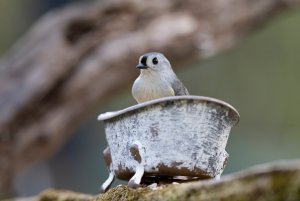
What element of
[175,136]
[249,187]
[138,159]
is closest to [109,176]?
[138,159]

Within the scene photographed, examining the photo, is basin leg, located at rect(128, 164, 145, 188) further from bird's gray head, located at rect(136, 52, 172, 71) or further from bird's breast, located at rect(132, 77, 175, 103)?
bird's gray head, located at rect(136, 52, 172, 71)

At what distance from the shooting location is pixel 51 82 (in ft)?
18.2

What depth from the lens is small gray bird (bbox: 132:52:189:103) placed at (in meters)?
2.68

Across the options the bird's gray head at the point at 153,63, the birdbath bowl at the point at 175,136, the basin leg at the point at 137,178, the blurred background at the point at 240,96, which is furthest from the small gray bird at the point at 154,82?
the blurred background at the point at 240,96

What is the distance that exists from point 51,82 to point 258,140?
7.38m

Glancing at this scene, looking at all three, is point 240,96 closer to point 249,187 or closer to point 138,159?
point 138,159

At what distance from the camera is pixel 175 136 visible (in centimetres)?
243

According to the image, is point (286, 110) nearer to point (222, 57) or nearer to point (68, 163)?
point (222, 57)

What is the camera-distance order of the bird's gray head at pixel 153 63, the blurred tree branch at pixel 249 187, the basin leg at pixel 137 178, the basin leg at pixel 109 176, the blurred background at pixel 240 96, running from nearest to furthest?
1. the blurred tree branch at pixel 249 187
2. the basin leg at pixel 137 178
3. the basin leg at pixel 109 176
4. the bird's gray head at pixel 153 63
5. the blurred background at pixel 240 96

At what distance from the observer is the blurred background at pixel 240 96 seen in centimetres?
1126

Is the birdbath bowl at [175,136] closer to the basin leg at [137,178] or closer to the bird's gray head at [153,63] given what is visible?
the basin leg at [137,178]

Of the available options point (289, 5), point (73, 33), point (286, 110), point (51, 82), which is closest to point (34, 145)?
point (51, 82)

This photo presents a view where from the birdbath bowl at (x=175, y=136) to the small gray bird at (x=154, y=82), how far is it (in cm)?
19

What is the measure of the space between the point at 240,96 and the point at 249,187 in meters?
11.5
